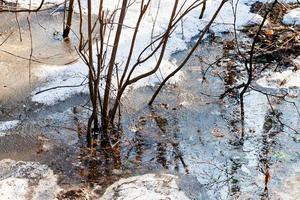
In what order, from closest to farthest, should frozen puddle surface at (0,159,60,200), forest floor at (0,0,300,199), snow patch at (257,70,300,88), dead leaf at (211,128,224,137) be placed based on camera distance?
frozen puddle surface at (0,159,60,200) → forest floor at (0,0,300,199) → dead leaf at (211,128,224,137) → snow patch at (257,70,300,88)

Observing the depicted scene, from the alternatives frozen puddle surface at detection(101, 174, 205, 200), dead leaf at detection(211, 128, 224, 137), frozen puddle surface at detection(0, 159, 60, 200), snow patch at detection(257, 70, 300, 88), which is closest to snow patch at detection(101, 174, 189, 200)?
frozen puddle surface at detection(101, 174, 205, 200)

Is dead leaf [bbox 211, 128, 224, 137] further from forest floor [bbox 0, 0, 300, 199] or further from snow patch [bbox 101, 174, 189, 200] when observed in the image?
snow patch [bbox 101, 174, 189, 200]

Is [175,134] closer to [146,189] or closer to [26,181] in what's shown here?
[146,189]

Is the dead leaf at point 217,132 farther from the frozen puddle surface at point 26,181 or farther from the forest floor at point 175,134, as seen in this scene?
the frozen puddle surface at point 26,181

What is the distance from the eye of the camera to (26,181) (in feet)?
12.6

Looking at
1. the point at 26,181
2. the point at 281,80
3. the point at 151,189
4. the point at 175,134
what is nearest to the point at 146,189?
the point at 151,189

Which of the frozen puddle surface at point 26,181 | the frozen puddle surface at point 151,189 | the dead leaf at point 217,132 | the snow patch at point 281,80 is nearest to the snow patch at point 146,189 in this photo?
the frozen puddle surface at point 151,189

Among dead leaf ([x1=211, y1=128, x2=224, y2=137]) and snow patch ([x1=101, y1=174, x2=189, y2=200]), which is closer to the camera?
snow patch ([x1=101, y1=174, x2=189, y2=200])

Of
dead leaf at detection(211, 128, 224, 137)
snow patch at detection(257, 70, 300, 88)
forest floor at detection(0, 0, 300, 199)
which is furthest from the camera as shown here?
snow patch at detection(257, 70, 300, 88)

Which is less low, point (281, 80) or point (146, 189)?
point (281, 80)

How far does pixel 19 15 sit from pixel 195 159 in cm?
308

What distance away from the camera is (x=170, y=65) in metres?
5.42

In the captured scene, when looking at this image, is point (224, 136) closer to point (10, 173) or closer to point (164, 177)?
point (164, 177)

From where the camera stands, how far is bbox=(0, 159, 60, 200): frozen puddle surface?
12.2 ft
